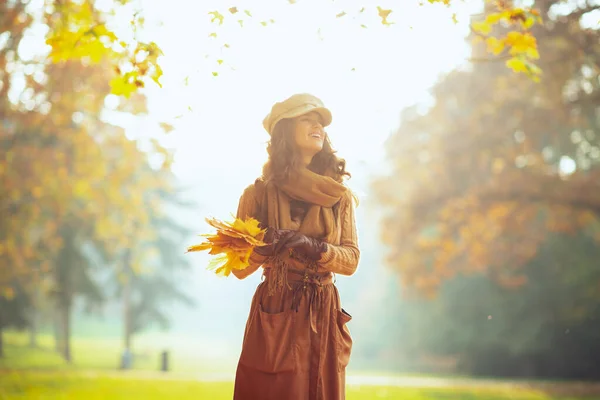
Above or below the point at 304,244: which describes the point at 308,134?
above

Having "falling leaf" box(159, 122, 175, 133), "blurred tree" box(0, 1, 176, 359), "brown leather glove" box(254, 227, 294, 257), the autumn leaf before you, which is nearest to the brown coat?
"brown leather glove" box(254, 227, 294, 257)

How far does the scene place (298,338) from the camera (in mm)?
3094

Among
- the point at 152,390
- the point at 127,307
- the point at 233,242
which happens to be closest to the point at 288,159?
the point at 233,242

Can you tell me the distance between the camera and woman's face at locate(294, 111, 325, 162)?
3287mm

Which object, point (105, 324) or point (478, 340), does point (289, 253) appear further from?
point (105, 324)

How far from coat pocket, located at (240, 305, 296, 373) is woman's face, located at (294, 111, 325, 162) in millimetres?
814

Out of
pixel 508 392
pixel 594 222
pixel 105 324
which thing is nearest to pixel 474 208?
pixel 508 392

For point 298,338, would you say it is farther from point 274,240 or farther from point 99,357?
point 99,357

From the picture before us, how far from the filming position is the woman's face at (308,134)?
3.29m

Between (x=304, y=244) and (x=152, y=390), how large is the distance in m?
7.53

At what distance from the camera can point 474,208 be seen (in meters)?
13.2

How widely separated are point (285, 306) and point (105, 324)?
5083cm

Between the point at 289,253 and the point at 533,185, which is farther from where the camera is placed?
the point at 533,185

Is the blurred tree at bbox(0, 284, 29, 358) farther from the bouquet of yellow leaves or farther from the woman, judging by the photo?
the bouquet of yellow leaves
